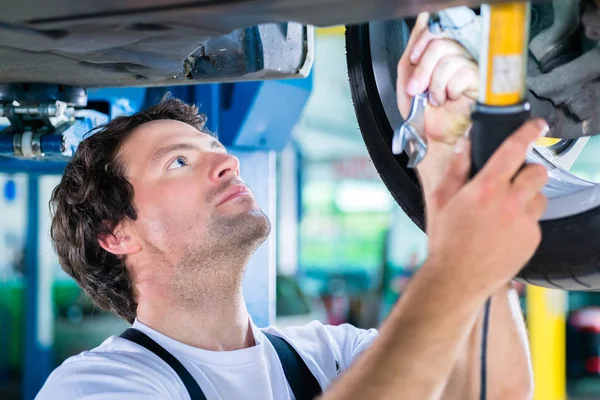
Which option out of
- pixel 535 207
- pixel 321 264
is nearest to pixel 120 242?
pixel 535 207

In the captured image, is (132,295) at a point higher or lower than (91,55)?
lower

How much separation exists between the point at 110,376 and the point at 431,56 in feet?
1.89

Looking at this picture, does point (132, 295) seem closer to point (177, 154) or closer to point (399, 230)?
point (177, 154)

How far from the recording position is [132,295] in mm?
1317

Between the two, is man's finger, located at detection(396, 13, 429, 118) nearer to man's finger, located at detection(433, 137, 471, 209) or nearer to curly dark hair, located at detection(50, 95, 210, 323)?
man's finger, located at detection(433, 137, 471, 209)

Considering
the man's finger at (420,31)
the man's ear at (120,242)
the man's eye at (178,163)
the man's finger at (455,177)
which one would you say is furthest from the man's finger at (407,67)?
the man's ear at (120,242)

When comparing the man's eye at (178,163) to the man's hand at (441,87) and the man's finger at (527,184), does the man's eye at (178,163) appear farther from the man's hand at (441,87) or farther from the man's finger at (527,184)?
the man's finger at (527,184)

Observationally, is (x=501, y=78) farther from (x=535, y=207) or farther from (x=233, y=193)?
(x=233, y=193)

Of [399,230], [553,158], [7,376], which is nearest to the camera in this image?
[553,158]

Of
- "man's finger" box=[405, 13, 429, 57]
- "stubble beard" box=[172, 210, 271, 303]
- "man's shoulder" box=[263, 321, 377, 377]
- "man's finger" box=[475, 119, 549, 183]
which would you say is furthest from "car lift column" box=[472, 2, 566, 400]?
"man's shoulder" box=[263, 321, 377, 377]

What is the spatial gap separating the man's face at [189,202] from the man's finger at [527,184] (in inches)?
21.9

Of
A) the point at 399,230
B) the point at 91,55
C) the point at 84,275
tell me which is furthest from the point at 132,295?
the point at 399,230

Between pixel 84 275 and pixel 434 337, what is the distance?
86cm

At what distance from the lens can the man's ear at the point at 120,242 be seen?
1249mm
